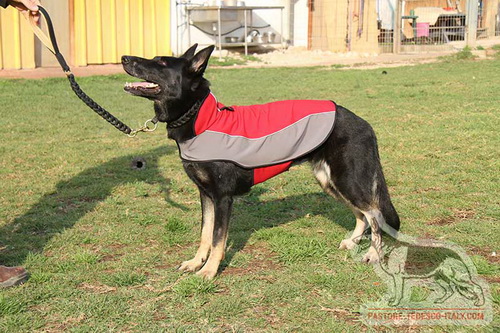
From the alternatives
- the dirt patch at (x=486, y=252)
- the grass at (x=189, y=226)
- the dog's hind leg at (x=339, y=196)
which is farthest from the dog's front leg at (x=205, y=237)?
the dirt patch at (x=486, y=252)

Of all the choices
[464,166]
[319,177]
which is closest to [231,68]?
[464,166]

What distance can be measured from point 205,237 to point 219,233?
305 mm

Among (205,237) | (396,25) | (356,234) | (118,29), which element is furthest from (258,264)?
(396,25)

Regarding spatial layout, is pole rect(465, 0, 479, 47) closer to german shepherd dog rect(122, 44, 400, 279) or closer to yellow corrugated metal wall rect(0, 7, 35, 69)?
yellow corrugated metal wall rect(0, 7, 35, 69)

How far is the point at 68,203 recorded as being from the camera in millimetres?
6527

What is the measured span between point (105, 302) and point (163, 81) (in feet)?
5.57

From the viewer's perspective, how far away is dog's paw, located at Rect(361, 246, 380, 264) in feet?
15.6

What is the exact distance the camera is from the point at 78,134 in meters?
10.1

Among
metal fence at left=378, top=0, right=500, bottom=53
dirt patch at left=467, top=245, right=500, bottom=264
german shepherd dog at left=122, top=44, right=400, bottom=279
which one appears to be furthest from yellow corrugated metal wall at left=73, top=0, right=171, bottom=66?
dirt patch at left=467, top=245, right=500, bottom=264

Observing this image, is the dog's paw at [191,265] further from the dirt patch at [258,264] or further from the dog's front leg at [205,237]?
the dirt patch at [258,264]

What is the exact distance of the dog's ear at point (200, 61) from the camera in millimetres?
4531

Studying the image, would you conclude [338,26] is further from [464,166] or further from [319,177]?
[319,177]

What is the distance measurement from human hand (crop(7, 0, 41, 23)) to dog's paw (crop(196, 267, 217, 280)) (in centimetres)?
242

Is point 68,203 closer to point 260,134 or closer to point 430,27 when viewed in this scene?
point 260,134
